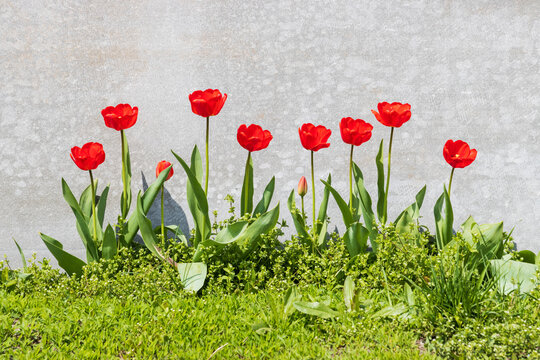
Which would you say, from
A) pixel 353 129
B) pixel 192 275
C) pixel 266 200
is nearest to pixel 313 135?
pixel 353 129

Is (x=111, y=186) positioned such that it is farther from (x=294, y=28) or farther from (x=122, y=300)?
(x=294, y=28)

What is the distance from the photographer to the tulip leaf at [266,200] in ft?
11.2

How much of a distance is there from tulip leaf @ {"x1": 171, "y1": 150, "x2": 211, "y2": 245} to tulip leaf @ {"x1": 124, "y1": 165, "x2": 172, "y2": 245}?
0.54 ft

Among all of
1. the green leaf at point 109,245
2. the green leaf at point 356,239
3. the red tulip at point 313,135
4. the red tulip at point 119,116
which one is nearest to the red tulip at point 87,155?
the red tulip at point 119,116

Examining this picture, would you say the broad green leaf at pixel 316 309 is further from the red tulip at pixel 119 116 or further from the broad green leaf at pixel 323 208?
the red tulip at pixel 119 116

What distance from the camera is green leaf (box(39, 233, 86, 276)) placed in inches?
129

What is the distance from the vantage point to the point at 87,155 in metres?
3.08

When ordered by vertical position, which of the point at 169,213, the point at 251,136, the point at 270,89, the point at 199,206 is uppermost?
the point at 270,89

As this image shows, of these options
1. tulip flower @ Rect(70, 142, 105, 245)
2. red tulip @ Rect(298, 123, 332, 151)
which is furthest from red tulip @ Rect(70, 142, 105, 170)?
red tulip @ Rect(298, 123, 332, 151)

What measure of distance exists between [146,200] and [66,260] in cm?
58

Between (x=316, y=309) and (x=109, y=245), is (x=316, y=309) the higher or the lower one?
the lower one

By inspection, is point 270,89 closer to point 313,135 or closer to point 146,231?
point 313,135

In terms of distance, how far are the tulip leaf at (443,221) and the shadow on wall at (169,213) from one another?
158cm

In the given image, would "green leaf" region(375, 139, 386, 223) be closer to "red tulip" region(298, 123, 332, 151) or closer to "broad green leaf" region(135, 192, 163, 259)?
"red tulip" region(298, 123, 332, 151)
